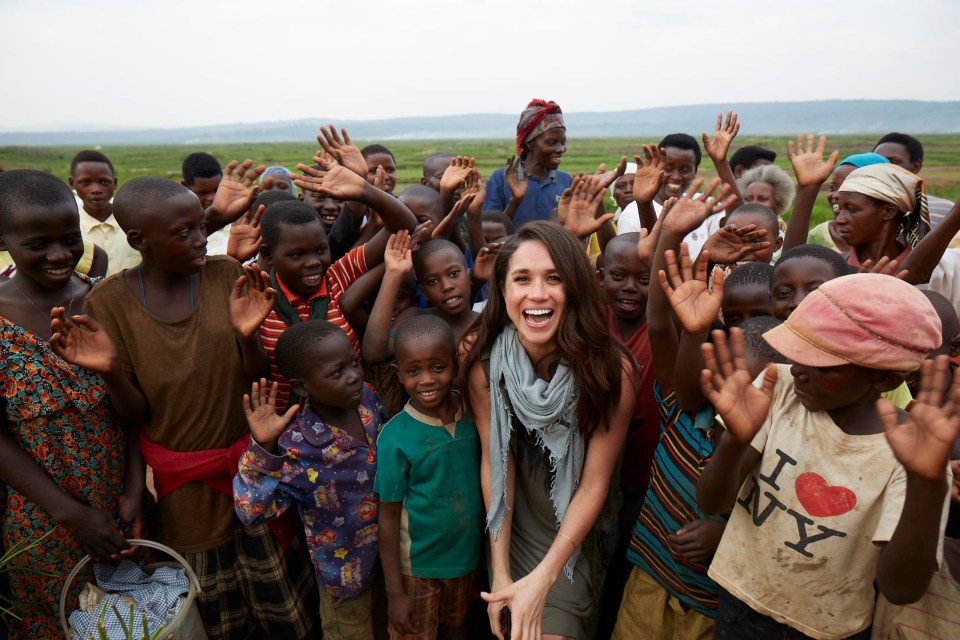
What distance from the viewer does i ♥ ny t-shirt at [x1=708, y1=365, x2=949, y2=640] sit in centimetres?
177

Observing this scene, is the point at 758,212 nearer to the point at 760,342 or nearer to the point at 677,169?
the point at 760,342

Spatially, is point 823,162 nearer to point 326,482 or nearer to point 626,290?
point 626,290

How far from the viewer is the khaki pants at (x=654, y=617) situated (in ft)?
7.81

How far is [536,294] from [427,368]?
0.63 m

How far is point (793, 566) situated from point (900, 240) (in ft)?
8.13

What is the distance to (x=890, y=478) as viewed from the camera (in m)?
1.74

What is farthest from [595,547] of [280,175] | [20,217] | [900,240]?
[280,175]

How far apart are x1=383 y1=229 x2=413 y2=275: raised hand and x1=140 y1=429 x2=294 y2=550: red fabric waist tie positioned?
1170 millimetres

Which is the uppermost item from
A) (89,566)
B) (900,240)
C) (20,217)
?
(20,217)

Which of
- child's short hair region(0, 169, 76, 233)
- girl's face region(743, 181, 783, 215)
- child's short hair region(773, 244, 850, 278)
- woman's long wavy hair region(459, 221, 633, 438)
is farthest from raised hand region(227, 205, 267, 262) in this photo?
girl's face region(743, 181, 783, 215)

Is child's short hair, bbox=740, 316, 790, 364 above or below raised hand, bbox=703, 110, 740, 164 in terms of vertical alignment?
below

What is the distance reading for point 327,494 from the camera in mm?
2672

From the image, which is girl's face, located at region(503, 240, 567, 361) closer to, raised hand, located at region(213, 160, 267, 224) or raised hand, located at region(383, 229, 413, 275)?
raised hand, located at region(383, 229, 413, 275)

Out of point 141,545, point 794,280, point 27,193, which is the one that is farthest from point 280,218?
point 794,280
